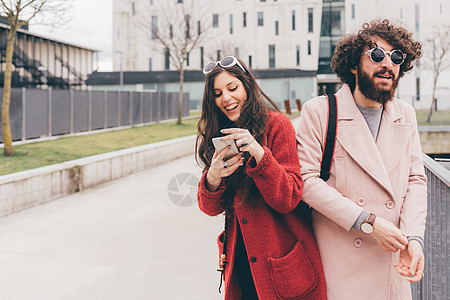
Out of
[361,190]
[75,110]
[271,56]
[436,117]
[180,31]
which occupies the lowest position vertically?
[361,190]

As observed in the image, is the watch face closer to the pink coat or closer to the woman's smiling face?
the pink coat

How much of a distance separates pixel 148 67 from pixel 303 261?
57365 mm

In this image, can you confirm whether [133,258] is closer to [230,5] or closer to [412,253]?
[412,253]

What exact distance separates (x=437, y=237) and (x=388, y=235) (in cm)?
105

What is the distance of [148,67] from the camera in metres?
57.4

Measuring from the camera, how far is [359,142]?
192 centimetres

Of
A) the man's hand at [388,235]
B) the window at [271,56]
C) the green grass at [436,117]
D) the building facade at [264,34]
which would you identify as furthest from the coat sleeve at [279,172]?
the window at [271,56]

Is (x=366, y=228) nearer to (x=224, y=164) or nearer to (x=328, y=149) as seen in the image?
(x=328, y=149)

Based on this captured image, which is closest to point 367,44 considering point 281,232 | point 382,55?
point 382,55

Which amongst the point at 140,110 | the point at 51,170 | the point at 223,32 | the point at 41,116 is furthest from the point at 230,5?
the point at 51,170

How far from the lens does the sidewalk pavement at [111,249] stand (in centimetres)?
411

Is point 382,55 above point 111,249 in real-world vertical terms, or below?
above

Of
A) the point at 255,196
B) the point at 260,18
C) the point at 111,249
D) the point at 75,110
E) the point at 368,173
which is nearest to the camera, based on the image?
the point at 368,173

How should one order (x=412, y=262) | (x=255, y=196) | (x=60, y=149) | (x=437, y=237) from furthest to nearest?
1. (x=60, y=149)
2. (x=437, y=237)
3. (x=255, y=196)
4. (x=412, y=262)
